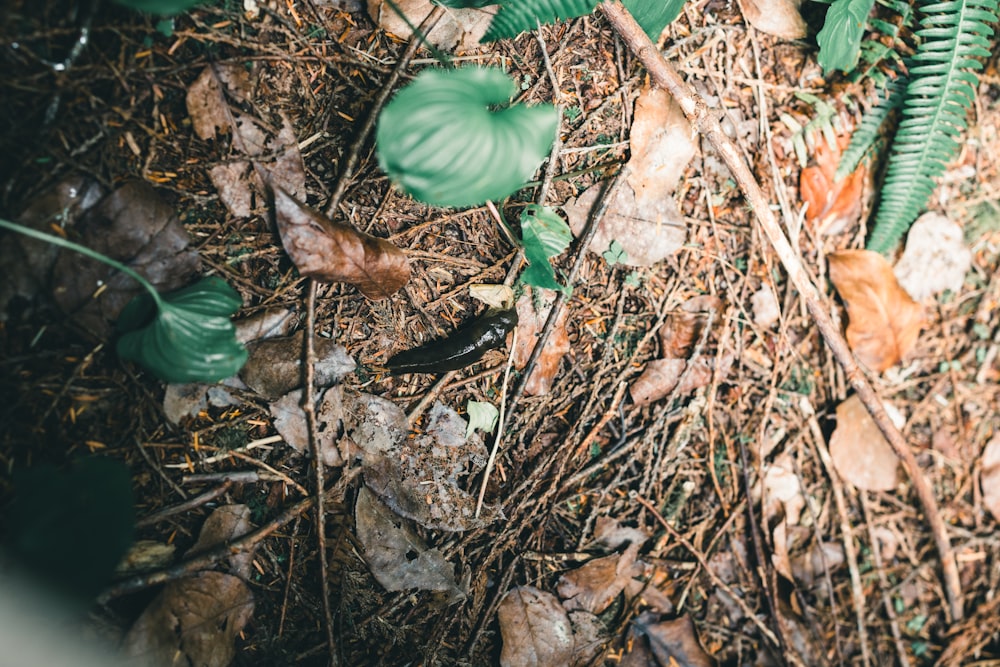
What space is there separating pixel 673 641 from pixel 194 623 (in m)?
1.84

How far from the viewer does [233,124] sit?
184 cm

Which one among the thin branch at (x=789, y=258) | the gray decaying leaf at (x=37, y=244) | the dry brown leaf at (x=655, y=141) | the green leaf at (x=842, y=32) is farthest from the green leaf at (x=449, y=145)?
the green leaf at (x=842, y=32)

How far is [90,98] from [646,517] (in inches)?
101

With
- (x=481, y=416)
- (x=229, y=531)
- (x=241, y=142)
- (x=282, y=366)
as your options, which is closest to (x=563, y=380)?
(x=481, y=416)

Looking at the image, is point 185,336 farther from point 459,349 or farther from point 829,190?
point 829,190

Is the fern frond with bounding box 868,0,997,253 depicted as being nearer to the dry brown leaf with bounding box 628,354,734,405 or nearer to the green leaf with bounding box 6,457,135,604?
the dry brown leaf with bounding box 628,354,734,405

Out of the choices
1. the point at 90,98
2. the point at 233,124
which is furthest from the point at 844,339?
the point at 90,98

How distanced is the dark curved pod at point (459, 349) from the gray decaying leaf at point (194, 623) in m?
0.93

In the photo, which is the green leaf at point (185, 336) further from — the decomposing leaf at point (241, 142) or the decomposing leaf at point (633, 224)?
the decomposing leaf at point (633, 224)

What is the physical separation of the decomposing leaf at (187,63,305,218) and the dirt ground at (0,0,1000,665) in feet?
0.16

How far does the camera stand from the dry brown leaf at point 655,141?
217 cm

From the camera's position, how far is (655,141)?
2.18 meters

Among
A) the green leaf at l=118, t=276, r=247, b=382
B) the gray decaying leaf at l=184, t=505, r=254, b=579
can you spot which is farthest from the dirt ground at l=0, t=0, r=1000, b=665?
the green leaf at l=118, t=276, r=247, b=382

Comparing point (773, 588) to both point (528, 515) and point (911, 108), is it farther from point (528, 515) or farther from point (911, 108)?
point (911, 108)
